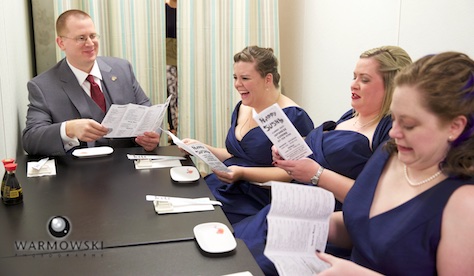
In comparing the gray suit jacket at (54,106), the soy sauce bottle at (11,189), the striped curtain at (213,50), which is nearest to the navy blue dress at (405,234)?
the soy sauce bottle at (11,189)

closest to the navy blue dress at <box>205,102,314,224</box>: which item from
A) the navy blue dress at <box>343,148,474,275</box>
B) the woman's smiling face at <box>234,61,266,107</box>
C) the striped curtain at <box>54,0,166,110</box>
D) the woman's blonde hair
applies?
the woman's smiling face at <box>234,61,266,107</box>

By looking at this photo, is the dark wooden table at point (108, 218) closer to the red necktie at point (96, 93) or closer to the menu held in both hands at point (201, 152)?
the menu held in both hands at point (201, 152)

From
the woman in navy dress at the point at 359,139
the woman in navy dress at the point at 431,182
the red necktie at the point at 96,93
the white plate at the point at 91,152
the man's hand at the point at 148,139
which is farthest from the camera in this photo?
the red necktie at the point at 96,93

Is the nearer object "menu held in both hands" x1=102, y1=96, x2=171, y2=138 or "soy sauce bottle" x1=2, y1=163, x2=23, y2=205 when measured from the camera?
"soy sauce bottle" x1=2, y1=163, x2=23, y2=205

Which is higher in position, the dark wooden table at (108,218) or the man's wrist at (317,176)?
the man's wrist at (317,176)

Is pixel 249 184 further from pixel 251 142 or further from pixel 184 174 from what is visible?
pixel 184 174

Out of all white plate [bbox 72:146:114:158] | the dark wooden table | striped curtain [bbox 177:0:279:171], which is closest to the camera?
the dark wooden table

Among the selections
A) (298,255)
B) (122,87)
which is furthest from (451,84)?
(122,87)

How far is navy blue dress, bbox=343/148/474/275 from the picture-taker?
105 centimetres

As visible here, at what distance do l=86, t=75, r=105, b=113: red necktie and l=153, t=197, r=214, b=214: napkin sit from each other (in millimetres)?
1091

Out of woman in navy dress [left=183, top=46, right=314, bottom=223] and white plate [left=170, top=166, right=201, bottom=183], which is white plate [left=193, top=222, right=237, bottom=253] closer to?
white plate [left=170, top=166, right=201, bottom=183]

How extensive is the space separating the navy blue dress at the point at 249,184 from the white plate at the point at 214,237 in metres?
0.80

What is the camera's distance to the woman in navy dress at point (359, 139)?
65.5 inches

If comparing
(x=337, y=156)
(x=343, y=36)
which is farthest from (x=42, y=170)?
(x=343, y=36)
